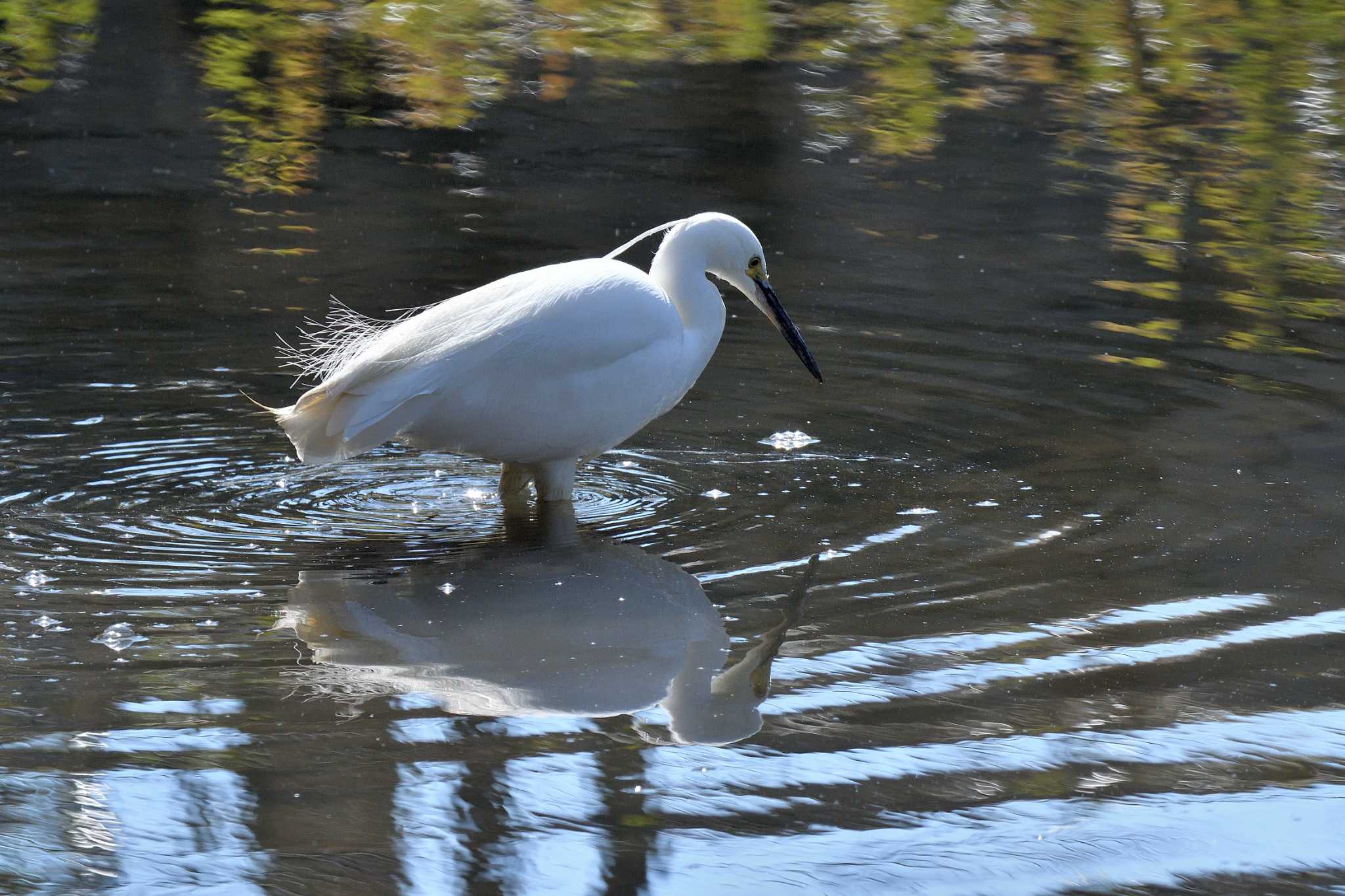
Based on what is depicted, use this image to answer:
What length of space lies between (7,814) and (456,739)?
96 centimetres

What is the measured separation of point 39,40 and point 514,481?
11223 mm

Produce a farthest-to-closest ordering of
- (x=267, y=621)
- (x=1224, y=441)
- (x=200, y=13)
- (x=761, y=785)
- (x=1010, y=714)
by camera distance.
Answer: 1. (x=200, y=13)
2. (x=1224, y=441)
3. (x=267, y=621)
4. (x=1010, y=714)
5. (x=761, y=785)

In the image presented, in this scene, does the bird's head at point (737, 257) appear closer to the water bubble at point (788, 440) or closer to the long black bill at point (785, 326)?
the long black bill at point (785, 326)

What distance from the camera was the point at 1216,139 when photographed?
1338 centimetres

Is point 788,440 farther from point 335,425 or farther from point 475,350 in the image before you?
point 335,425

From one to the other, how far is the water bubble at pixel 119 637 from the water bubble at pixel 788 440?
273cm

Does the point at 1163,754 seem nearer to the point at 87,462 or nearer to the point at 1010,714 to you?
the point at 1010,714

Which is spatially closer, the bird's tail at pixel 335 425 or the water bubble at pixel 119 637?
the water bubble at pixel 119 637

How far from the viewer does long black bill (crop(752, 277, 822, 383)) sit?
20.6 feet

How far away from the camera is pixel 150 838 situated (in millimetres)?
3369

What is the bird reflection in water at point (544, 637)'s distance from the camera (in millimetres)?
4160

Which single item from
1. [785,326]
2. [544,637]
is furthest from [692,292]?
[544,637]

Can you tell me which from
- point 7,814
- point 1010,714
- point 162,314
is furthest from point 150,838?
point 162,314

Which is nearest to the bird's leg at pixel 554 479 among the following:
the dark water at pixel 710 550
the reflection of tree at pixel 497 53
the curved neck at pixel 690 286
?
the dark water at pixel 710 550
